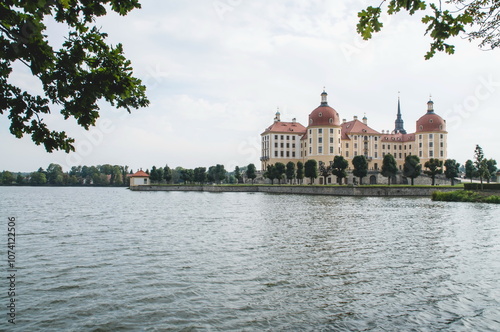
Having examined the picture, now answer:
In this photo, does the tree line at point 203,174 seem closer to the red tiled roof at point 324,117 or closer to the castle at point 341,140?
the castle at point 341,140

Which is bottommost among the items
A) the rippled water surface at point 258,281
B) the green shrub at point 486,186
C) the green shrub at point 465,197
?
the rippled water surface at point 258,281

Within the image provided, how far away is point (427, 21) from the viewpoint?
3.81m

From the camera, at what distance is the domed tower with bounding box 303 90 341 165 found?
95375 mm

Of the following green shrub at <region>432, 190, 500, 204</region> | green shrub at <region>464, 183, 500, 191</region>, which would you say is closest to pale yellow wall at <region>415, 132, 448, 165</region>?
green shrub at <region>464, 183, 500, 191</region>

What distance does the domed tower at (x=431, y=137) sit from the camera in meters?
98.5

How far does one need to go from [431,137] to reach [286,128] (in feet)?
114

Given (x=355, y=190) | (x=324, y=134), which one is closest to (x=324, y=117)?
(x=324, y=134)

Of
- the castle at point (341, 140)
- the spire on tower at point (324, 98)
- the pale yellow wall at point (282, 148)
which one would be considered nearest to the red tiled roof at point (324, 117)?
the castle at point (341, 140)

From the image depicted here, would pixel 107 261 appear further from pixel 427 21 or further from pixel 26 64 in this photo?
pixel 427 21

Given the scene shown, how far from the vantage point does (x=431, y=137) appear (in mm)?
99500

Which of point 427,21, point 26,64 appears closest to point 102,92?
point 26,64

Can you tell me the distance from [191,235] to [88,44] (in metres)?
15.6

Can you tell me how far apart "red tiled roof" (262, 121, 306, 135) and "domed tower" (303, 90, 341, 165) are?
9.98 metres

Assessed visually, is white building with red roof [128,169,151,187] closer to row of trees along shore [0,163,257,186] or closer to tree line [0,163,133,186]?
row of trees along shore [0,163,257,186]
